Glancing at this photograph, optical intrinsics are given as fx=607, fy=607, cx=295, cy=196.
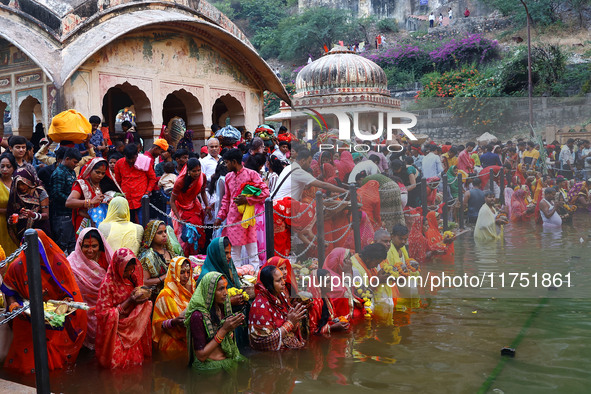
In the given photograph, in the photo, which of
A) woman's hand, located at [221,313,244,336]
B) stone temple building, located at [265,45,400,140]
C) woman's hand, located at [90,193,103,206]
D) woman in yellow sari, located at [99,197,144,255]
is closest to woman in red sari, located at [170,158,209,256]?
woman's hand, located at [90,193,103,206]

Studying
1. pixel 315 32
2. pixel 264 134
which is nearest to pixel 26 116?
pixel 264 134

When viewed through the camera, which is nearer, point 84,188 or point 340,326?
point 340,326

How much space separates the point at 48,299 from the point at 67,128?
3055mm

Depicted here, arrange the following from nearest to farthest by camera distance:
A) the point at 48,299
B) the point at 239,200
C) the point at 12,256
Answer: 1. the point at 12,256
2. the point at 48,299
3. the point at 239,200

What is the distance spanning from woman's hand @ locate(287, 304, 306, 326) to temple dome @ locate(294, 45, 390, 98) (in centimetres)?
1100

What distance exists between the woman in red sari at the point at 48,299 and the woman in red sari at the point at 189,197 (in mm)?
2168

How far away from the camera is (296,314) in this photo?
15.2ft

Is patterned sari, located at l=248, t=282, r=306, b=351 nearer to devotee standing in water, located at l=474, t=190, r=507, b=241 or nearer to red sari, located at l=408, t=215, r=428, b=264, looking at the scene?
red sari, located at l=408, t=215, r=428, b=264

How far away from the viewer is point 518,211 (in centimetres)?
394

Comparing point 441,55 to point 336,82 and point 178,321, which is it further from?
point 178,321

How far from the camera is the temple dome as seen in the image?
15484mm

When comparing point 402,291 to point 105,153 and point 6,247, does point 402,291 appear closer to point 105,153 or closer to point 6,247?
point 6,247

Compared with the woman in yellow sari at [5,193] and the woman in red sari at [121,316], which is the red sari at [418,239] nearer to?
the woman in red sari at [121,316]

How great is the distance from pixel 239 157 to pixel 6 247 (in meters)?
2.31
